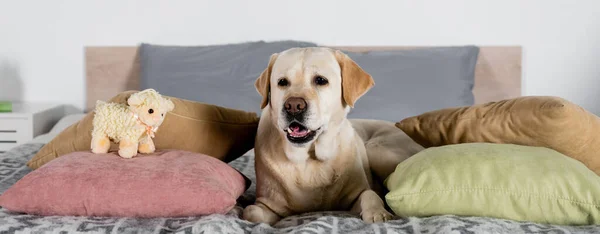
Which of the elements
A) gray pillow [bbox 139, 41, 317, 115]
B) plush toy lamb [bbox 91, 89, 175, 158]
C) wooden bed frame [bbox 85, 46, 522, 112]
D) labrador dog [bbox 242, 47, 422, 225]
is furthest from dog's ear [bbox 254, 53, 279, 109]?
wooden bed frame [bbox 85, 46, 522, 112]

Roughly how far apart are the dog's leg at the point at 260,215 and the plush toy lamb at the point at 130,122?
0.31m

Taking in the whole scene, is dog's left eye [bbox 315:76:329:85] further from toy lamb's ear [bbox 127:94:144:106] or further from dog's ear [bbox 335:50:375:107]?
toy lamb's ear [bbox 127:94:144:106]

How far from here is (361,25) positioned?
3.36 m

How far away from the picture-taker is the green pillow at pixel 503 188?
1259 mm

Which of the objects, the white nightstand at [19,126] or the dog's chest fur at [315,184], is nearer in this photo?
the dog's chest fur at [315,184]

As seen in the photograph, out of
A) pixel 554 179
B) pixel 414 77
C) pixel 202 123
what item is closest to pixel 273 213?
pixel 202 123

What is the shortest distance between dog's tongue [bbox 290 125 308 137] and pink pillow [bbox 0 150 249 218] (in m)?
0.22

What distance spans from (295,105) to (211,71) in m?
1.72

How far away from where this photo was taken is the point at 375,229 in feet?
4.01

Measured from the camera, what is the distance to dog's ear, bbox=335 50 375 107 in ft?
5.09

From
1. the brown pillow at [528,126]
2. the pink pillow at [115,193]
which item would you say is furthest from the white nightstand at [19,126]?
the brown pillow at [528,126]

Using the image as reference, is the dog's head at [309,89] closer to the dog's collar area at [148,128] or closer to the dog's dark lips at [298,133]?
the dog's dark lips at [298,133]

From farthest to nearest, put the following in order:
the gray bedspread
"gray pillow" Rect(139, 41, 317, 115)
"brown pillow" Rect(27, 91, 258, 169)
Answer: "gray pillow" Rect(139, 41, 317, 115) → "brown pillow" Rect(27, 91, 258, 169) → the gray bedspread

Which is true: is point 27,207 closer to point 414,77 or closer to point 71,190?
point 71,190
